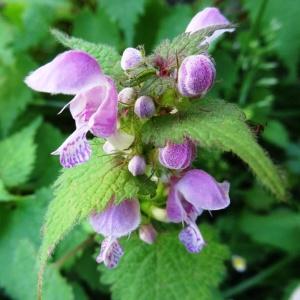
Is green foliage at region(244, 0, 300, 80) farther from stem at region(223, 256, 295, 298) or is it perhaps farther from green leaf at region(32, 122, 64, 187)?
green leaf at region(32, 122, 64, 187)

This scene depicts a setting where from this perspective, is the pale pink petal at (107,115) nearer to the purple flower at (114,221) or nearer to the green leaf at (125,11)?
the purple flower at (114,221)

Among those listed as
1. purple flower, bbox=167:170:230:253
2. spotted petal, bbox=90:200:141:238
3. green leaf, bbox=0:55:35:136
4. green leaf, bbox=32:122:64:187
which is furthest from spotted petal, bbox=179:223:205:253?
green leaf, bbox=0:55:35:136

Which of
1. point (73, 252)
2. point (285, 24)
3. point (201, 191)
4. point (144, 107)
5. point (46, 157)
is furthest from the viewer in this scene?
point (285, 24)

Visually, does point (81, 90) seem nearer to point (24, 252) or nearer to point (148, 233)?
point (148, 233)

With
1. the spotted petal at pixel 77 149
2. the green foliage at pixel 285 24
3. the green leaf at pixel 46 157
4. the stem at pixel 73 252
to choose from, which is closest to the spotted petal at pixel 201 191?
the spotted petal at pixel 77 149

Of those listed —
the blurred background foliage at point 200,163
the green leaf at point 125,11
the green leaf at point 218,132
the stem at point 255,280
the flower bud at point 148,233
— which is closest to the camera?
the green leaf at point 218,132

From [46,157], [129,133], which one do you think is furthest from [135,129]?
[46,157]
